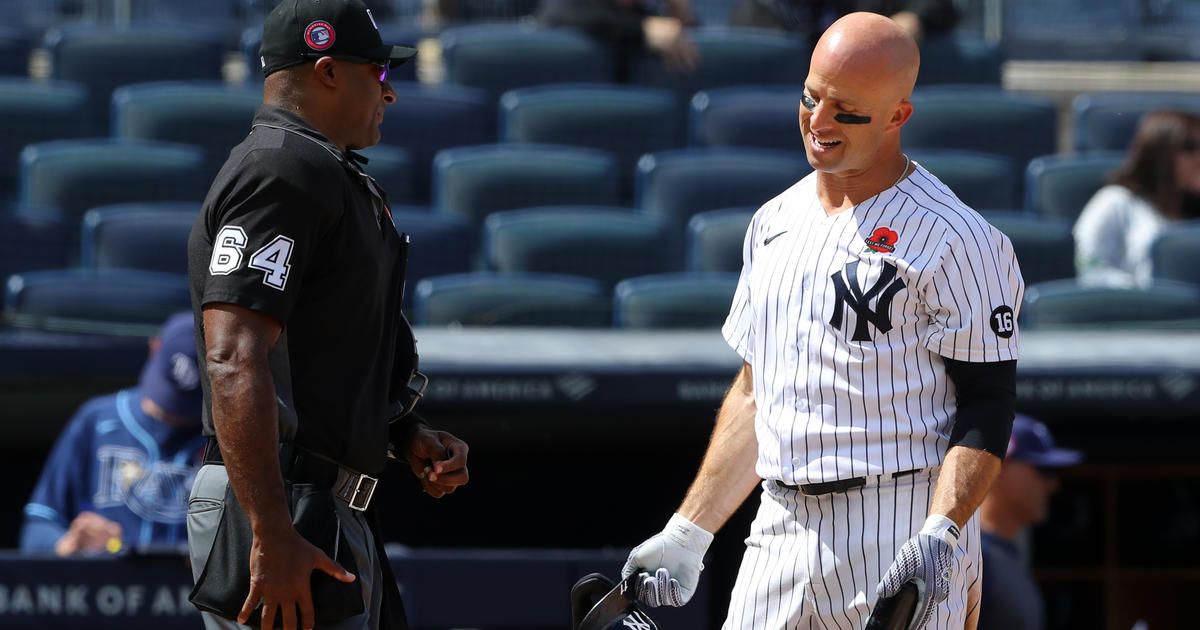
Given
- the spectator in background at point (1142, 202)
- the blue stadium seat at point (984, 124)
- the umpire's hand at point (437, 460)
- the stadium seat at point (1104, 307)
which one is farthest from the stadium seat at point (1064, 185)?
the umpire's hand at point (437, 460)

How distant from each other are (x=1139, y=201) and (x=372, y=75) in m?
4.05

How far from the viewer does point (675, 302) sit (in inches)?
194

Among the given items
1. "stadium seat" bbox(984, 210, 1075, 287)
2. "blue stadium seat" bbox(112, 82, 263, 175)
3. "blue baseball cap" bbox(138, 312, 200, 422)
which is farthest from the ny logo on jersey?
"blue stadium seat" bbox(112, 82, 263, 175)

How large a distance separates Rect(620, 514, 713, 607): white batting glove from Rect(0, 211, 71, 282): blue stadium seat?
10.9ft

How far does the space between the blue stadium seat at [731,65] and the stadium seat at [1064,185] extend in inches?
51.9

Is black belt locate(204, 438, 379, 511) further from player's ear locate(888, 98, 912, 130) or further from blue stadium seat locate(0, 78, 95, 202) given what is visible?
blue stadium seat locate(0, 78, 95, 202)

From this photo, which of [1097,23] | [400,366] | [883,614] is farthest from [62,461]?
[1097,23]

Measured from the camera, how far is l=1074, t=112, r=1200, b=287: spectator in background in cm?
555

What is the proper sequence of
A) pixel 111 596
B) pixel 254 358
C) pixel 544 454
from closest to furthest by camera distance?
pixel 254 358
pixel 111 596
pixel 544 454

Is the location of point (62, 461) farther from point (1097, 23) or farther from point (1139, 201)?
point (1097, 23)

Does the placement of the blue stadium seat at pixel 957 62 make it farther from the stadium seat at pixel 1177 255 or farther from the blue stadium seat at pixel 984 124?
the stadium seat at pixel 1177 255

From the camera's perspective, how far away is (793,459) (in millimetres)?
2443

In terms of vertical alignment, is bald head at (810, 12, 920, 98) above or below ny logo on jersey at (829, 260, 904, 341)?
above

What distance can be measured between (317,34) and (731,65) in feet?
15.7
